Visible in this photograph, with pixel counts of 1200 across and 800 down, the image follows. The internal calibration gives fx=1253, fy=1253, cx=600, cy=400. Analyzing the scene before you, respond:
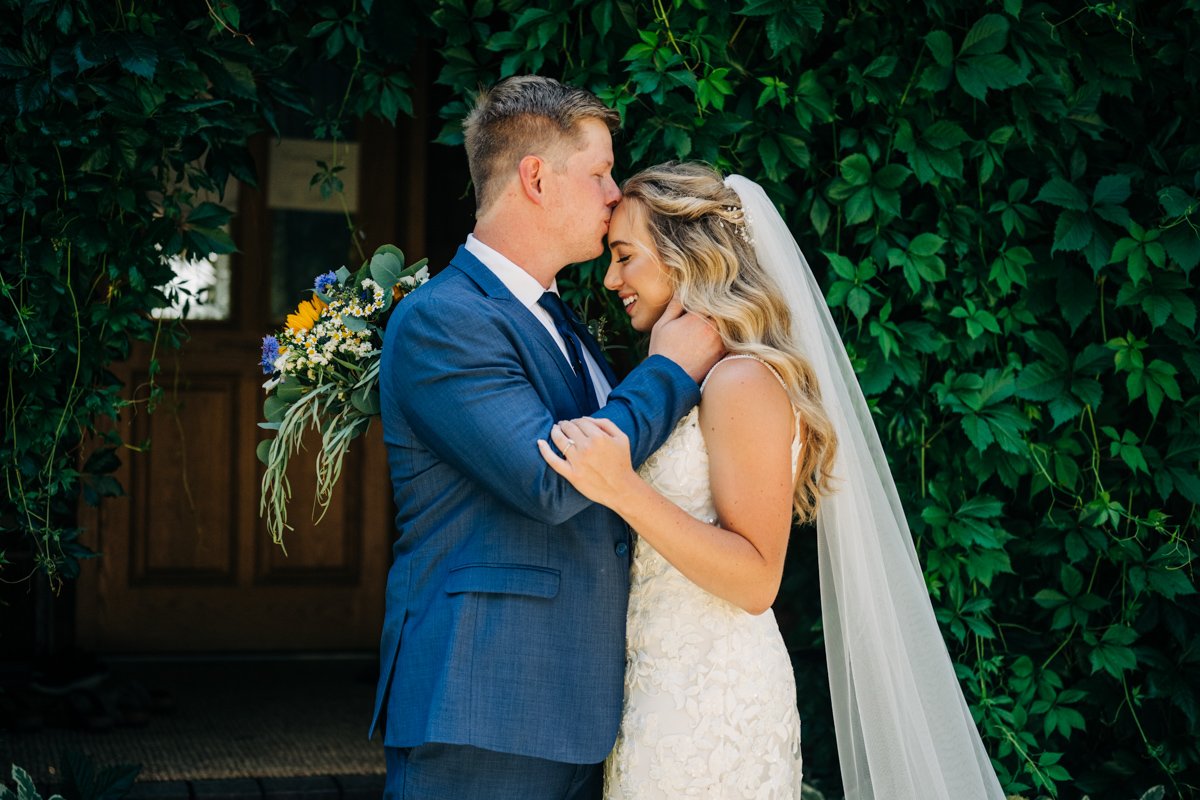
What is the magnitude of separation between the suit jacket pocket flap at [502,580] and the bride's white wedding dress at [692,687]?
0.27 m

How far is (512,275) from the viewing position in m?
2.38

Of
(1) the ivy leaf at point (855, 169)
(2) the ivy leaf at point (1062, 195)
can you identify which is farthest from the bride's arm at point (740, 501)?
(2) the ivy leaf at point (1062, 195)

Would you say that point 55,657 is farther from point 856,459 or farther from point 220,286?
point 856,459

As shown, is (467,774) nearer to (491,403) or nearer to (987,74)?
(491,403)

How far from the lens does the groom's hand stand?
2.32m

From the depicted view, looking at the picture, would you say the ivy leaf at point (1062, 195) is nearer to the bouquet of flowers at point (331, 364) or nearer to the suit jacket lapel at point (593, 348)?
the suit jacket lapel at point (593, 348)

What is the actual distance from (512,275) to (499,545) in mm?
535

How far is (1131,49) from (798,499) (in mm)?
1578

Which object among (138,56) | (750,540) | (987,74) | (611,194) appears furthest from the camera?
(987,74)

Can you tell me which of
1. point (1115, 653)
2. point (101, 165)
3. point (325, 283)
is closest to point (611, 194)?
point (325, 283)

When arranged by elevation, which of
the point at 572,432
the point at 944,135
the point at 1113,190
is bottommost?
the point at 572,432

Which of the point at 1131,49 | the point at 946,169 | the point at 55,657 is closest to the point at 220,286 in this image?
the point at 55,657

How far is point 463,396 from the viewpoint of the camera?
209 centimetres

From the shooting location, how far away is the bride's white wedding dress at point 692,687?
7.47 feet
